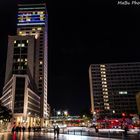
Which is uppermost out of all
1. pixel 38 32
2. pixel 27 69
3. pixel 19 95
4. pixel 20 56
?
pixel 38 32

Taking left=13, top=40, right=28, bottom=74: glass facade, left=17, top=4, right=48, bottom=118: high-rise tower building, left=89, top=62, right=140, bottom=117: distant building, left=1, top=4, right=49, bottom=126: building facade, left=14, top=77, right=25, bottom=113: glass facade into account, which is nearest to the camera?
left=14, top=77, right=25, bottom=113: glass facade

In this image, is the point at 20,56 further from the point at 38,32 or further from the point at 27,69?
the point at 38,32

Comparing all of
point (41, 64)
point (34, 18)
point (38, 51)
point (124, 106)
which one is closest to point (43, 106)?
point (41, 64)

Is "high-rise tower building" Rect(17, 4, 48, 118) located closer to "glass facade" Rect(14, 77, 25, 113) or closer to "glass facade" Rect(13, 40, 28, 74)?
"glass facade" Rect(13, 40, 28, 74)

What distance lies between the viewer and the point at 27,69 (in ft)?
494

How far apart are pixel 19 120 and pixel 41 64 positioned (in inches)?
2692

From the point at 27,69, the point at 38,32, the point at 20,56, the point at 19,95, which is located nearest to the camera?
the point at 19,95

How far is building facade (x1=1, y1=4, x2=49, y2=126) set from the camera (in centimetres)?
11371

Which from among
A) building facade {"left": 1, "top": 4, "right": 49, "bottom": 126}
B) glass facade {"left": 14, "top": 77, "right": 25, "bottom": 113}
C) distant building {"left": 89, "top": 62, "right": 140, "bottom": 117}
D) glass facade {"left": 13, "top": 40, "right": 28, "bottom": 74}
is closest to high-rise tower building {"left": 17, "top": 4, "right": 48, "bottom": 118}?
building facade {"left": 1, "top": 4, "right": 49, "bottom": 126}

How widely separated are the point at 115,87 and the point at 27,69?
8429 centimetres

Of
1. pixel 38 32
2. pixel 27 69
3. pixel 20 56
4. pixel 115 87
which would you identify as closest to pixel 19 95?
pixel 27 69

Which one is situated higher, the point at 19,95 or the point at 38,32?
the point at 38,32

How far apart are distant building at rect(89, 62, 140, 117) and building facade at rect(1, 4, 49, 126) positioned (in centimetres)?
4757

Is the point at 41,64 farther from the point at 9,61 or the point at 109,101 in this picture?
the point at 109,101
